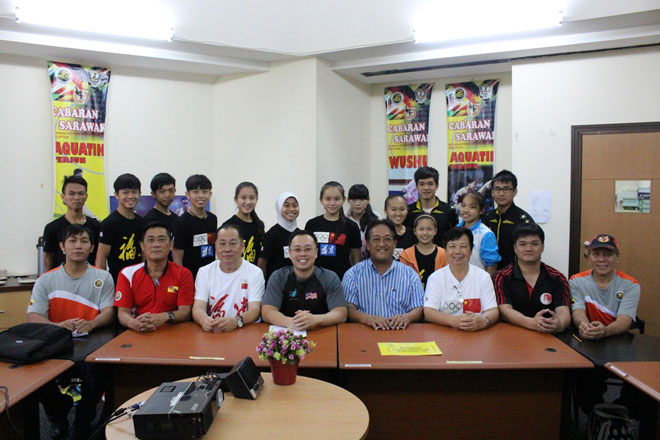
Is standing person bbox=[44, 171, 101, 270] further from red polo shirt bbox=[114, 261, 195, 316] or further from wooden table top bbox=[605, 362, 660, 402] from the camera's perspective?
wooden table top bbox=[605, 362, 660, 402]

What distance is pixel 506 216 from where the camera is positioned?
3.76 metres

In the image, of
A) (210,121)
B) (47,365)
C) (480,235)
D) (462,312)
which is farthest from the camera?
(210,121)

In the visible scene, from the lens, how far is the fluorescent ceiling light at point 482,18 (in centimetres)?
411

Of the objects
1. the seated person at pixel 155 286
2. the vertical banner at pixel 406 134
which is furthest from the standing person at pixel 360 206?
the vertical banner at pixel 406 134

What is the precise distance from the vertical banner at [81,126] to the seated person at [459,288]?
3844 millimetres

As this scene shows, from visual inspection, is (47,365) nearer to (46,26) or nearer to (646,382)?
(646,382)

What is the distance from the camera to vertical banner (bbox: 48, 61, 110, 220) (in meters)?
4.80

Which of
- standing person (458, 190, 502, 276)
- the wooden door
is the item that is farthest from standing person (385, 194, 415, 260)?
the wooden door

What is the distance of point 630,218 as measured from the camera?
177 inches

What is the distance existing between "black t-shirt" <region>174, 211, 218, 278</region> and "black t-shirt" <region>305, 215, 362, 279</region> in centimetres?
90

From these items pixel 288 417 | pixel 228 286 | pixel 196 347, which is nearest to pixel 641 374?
pixel 288 417

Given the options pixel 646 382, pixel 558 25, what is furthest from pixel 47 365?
pixel 558 25

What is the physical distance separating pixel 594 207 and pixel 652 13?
1807mm

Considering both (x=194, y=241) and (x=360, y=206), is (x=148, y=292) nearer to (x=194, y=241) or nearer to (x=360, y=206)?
(x=194, y=241)
